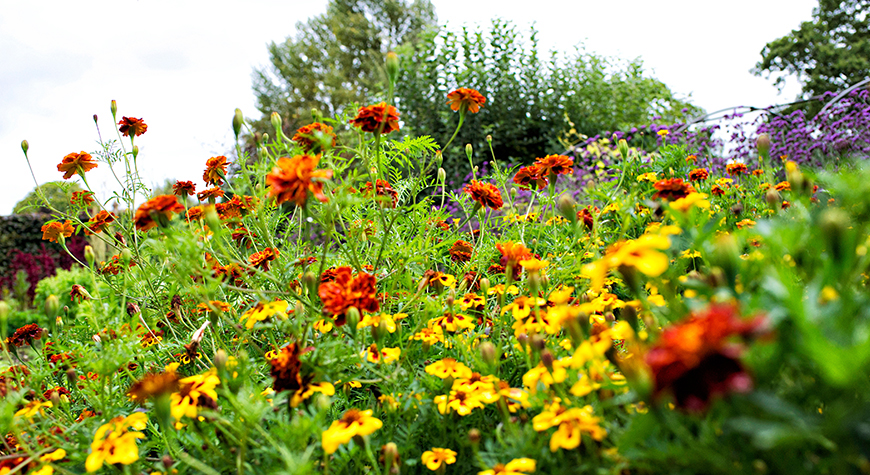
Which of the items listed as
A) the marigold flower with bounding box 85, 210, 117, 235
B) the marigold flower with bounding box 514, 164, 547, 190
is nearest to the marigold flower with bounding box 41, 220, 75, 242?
the marigold flower with bounding box 85, 210, 117, 235

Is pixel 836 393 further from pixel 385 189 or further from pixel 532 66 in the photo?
pixel 532 66

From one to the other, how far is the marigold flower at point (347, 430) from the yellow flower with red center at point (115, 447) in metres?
0.34

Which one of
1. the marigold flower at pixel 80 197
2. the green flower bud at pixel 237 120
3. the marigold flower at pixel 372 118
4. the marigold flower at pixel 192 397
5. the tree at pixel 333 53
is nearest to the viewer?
the marigold flower at pixel 192 397

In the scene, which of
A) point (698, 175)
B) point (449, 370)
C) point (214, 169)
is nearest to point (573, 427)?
point (449, 370)

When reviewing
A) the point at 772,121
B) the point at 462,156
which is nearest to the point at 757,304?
the point at 772,121

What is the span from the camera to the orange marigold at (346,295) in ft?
3.04

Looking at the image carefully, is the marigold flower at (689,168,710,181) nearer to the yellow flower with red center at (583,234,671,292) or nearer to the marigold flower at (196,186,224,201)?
the yellow flower with red center at (583,234,671,292)

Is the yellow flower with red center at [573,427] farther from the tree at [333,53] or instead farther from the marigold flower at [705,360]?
the tree at [333,53]

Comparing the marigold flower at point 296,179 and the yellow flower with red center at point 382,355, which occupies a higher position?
the marigold flower at point 296,179

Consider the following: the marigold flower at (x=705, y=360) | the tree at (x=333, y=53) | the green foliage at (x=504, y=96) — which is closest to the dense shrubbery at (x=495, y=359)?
the marigold flower at (x=705, y=360)

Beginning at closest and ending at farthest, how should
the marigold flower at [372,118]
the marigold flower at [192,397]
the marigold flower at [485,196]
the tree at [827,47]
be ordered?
the marigold flower at [192,397], the marigold flower at [372,118], the marigold flower at [485,196], the tree at [827,47]

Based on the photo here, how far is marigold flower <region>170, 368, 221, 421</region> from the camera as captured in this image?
0.85m

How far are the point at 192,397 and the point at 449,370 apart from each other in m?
0.51

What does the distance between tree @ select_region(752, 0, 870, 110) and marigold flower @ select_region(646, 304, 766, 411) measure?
1877 cm
